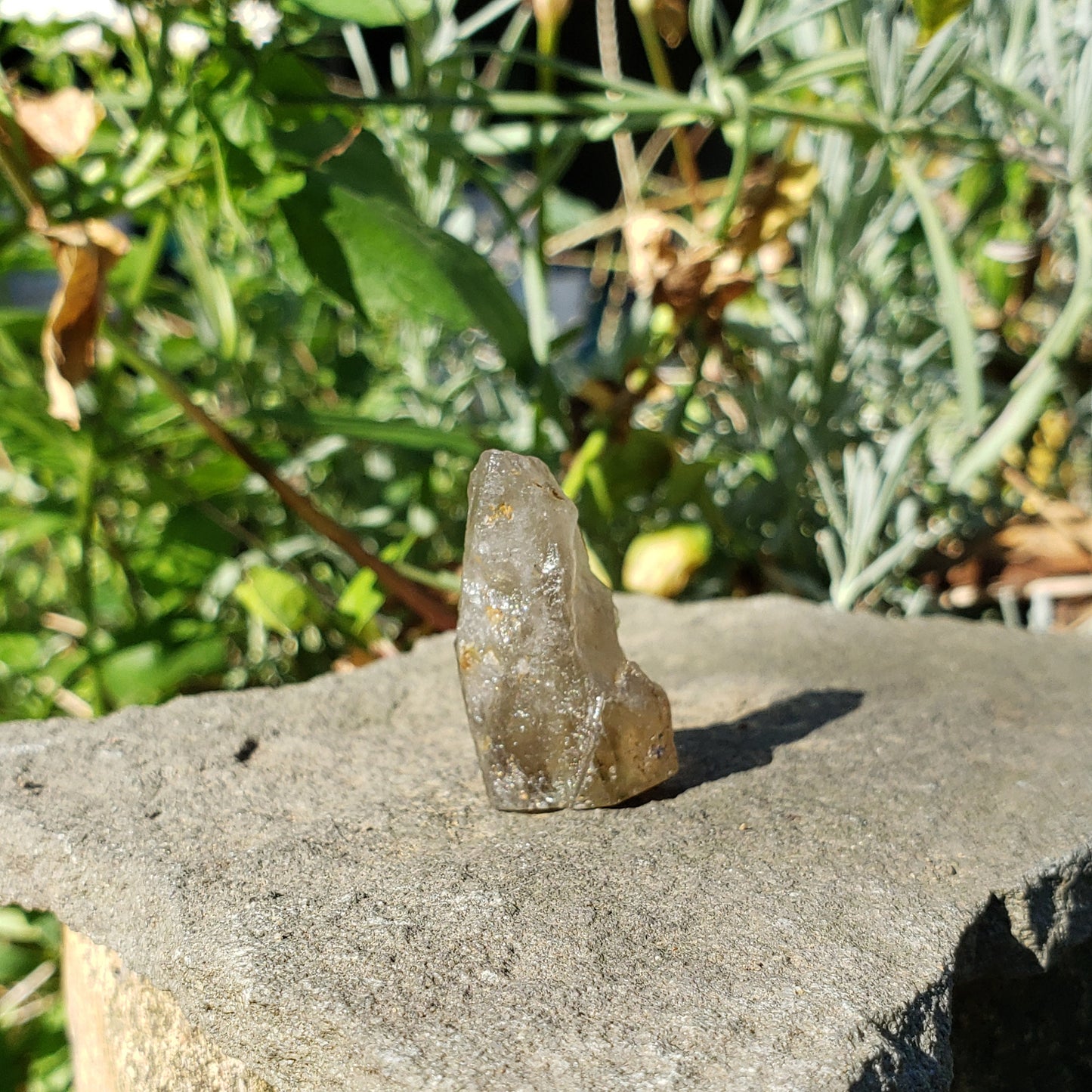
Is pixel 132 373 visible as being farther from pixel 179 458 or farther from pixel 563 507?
pixel 563 507

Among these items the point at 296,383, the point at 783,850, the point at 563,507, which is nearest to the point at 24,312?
the point at 296,383

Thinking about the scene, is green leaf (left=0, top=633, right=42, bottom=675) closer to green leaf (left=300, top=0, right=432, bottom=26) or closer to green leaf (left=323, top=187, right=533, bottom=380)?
green leaf (left=323, top=187, right=533, bottom=380)

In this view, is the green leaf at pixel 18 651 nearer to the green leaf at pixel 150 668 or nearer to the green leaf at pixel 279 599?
the green leaf at pixel 150 668

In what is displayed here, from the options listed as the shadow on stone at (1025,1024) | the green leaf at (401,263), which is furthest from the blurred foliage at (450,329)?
the shadow on stone at (1025,1024)

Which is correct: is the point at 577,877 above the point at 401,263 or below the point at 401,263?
below

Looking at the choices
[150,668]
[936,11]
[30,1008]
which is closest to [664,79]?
[936,11]

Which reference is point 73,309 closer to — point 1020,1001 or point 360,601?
point 360,601
